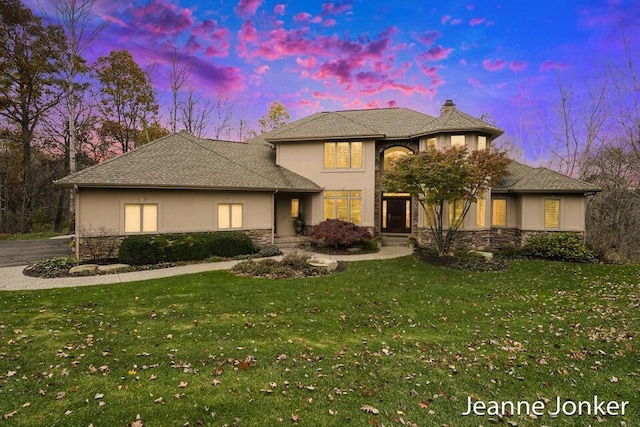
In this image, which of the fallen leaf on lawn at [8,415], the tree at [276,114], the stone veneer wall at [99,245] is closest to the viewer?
the fallen leaf on lawn at [8,415]

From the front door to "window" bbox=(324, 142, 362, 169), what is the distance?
111 inches

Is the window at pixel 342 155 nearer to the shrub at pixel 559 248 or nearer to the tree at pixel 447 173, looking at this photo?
the tree at pixel 447 173

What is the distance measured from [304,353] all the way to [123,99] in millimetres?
30469

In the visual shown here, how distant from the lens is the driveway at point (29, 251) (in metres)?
12.9

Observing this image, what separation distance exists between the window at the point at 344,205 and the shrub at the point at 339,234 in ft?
5.59

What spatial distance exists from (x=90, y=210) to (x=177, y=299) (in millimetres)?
7302

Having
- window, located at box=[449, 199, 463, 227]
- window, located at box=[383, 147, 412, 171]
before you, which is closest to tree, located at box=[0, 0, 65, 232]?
window, located at box=[383, 147, 412, 171]

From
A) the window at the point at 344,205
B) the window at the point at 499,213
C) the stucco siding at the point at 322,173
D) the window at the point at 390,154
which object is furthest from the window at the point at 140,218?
the window at the point at 499,213

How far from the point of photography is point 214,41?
21.7m

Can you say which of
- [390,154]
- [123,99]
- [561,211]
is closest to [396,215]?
[390,154]

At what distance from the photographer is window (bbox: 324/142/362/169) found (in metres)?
18.2

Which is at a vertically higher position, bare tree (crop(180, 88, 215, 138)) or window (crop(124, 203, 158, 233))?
bare tree (crop(180, 88, 215, 138))

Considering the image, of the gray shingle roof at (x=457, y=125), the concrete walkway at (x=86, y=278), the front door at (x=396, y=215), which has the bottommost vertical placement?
the concrete walkway at (x=86, y=278)

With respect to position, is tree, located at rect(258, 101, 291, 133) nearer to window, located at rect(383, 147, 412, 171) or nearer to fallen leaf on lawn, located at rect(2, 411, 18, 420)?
window, located at rect(383, 147, 412, 171)
